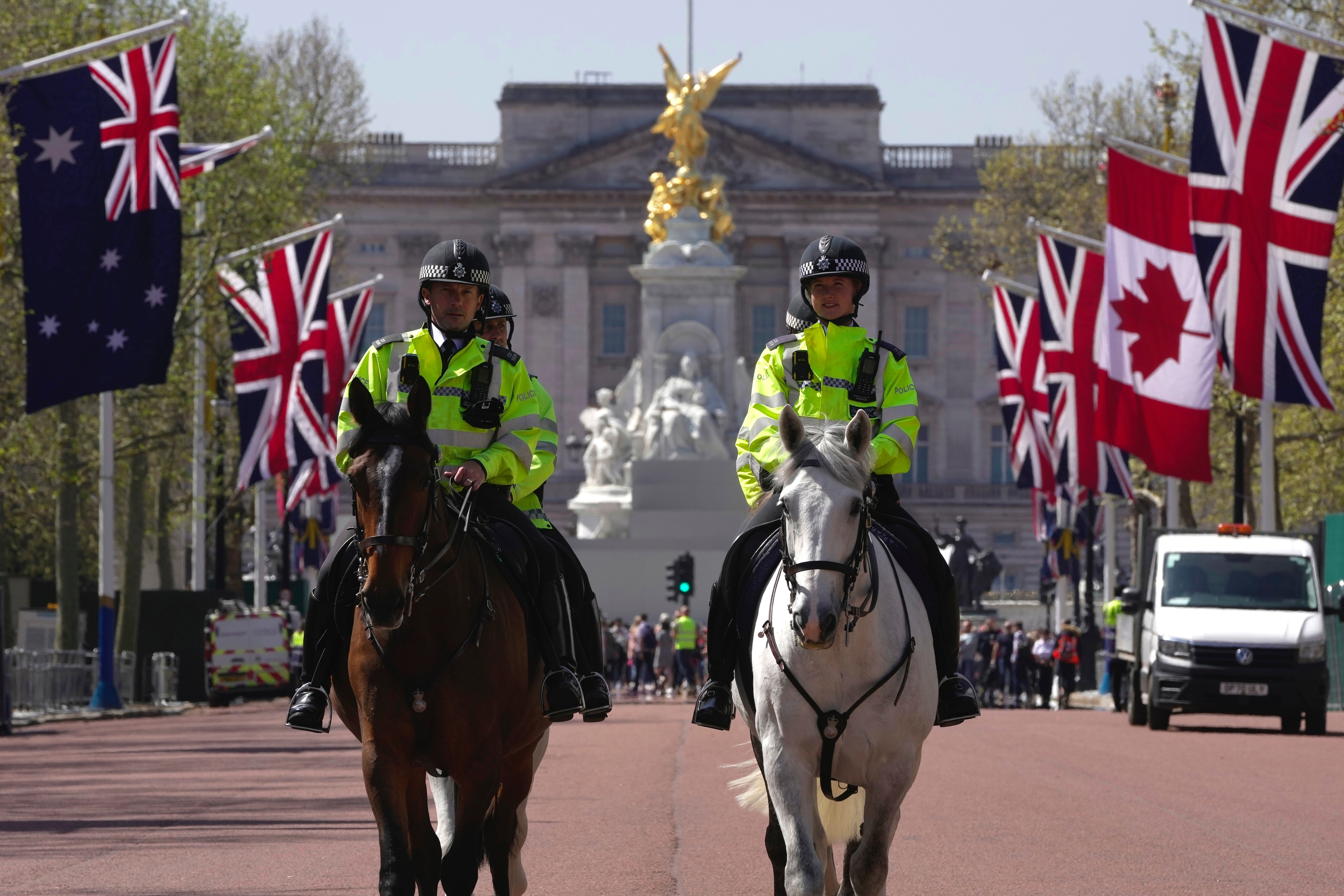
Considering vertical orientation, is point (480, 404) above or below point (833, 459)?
above

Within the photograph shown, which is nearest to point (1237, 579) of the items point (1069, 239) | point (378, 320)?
point (1069, 239)

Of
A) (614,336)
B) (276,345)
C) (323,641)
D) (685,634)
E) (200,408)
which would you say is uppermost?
(614,336)

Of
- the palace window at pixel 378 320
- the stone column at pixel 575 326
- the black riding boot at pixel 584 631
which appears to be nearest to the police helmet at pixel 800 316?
the black riding boot at pixel 584 631

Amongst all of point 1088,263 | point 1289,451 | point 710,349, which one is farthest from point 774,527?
point 710,349

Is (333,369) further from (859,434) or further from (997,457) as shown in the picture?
(997,457)

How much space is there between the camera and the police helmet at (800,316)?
10922 millimetres

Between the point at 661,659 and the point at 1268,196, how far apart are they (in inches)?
824

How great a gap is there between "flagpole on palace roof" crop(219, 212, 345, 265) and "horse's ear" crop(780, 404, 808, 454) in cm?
2997

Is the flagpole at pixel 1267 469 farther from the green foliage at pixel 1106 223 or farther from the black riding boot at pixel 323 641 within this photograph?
the black riding boot at pixel 323 641

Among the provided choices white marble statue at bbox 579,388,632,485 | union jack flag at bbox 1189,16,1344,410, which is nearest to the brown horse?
union jack flag at bbox 1189,16,1344,410

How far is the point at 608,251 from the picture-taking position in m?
102

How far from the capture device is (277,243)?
41.8 metres

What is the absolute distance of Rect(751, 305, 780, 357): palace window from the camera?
331ft

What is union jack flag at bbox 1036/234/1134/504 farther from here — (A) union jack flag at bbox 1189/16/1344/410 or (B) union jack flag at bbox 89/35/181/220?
(B) union jack flag at bbox 89/35/181/220
